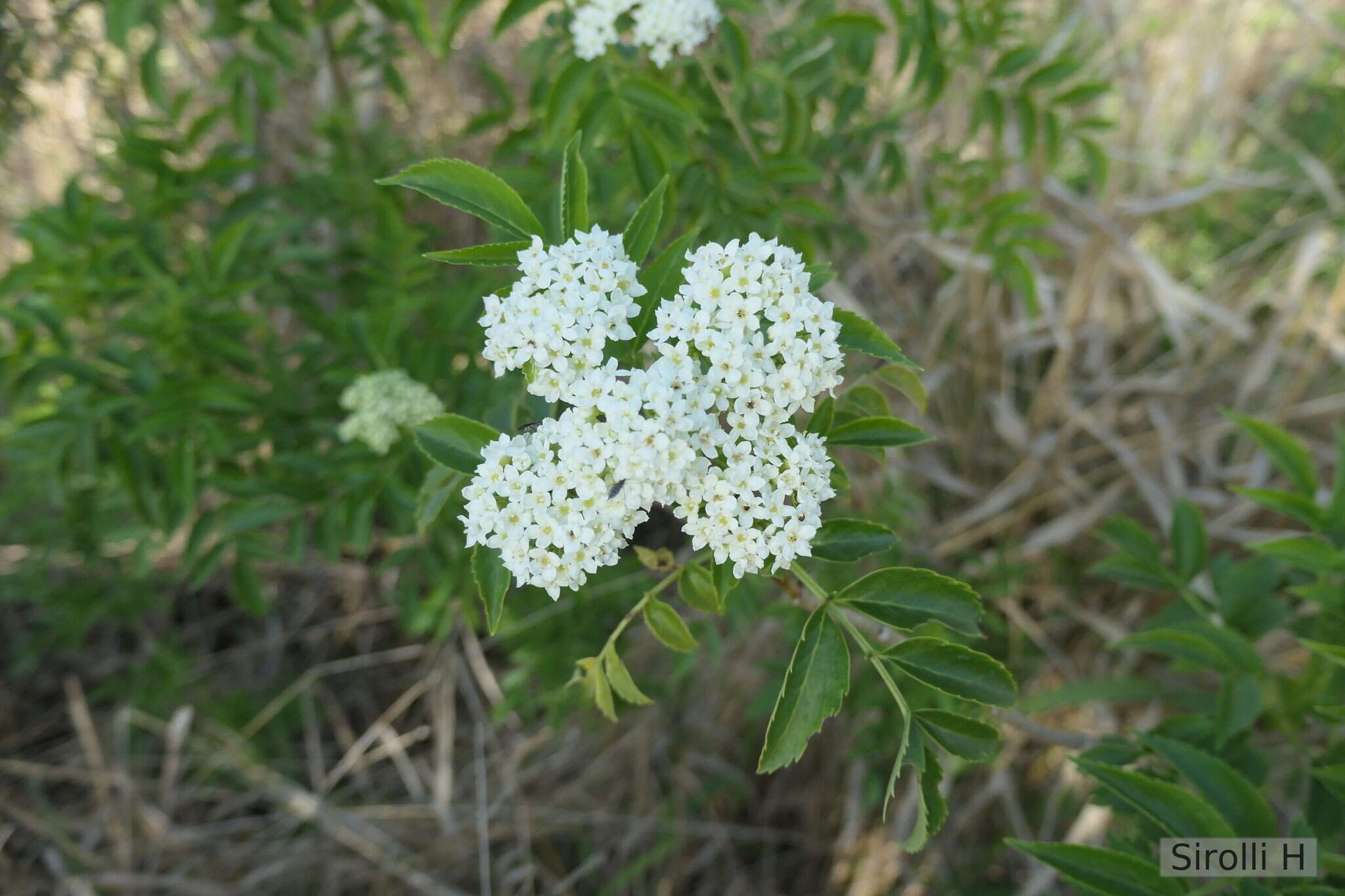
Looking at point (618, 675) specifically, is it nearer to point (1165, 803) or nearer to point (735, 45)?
point (1165, 803)

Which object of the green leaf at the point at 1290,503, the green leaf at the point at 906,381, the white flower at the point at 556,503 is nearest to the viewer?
the white flower at the point at 556,503

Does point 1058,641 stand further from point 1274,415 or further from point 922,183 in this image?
point 922,183

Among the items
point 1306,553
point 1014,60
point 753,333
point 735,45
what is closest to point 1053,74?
point 1014,60

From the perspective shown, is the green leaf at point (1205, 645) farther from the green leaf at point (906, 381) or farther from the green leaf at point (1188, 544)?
the green leaf at point (906, 381)

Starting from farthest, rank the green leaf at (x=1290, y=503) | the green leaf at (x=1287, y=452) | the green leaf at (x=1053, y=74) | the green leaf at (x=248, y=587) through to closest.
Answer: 1. the green leaf at (x=248, y=587)
2. the green leaf at (x=1053, y=74)
3. the green leaf at (x=1287, y=452)
4. the green leaf at (x=1290, y=503)

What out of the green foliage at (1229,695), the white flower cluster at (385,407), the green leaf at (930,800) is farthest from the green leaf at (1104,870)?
the white flower cluster at (385,407)

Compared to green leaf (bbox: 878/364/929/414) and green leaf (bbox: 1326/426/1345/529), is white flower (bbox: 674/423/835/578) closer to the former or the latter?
green leaf (bbox: 878/364/929/414)
